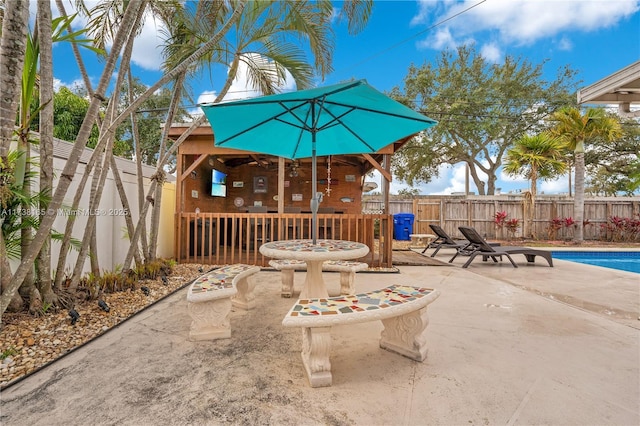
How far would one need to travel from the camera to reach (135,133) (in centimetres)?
426

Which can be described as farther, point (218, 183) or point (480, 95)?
point (480, 95)

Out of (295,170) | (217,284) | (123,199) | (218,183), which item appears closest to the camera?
(217,284)

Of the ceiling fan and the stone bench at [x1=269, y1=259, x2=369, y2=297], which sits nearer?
the stone bench at [x1=269, y1=259, x2=369, y2=297]

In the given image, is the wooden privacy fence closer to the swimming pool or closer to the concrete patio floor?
the swimming pool

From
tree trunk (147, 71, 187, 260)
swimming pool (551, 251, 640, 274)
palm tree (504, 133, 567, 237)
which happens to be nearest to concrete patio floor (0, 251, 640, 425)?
tree trunk (147, 71, 187, 260)

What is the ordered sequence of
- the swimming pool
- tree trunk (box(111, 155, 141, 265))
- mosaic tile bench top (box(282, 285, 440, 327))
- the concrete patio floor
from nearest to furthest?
the concrete patio floor < mosaic tile bench top (box(282, 285, 440, 327)) < tree trunk (box(111, 155, 141, 265)) < the swimming pool

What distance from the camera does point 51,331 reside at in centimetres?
223

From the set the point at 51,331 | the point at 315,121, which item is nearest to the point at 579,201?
the point at 315,121

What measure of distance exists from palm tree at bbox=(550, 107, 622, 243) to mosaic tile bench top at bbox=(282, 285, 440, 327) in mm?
11625

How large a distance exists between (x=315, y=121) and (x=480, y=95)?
1319 cm

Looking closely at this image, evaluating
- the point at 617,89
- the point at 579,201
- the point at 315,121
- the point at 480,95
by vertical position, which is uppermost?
the point at 480,95

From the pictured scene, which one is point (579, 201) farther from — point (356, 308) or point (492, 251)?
point (356, 308)

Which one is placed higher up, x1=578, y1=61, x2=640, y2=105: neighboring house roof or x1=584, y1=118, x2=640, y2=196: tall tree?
x1=584, y1=118, x2=640, y2=196: tall tree

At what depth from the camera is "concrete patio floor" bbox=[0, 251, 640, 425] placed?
1.42 metres
